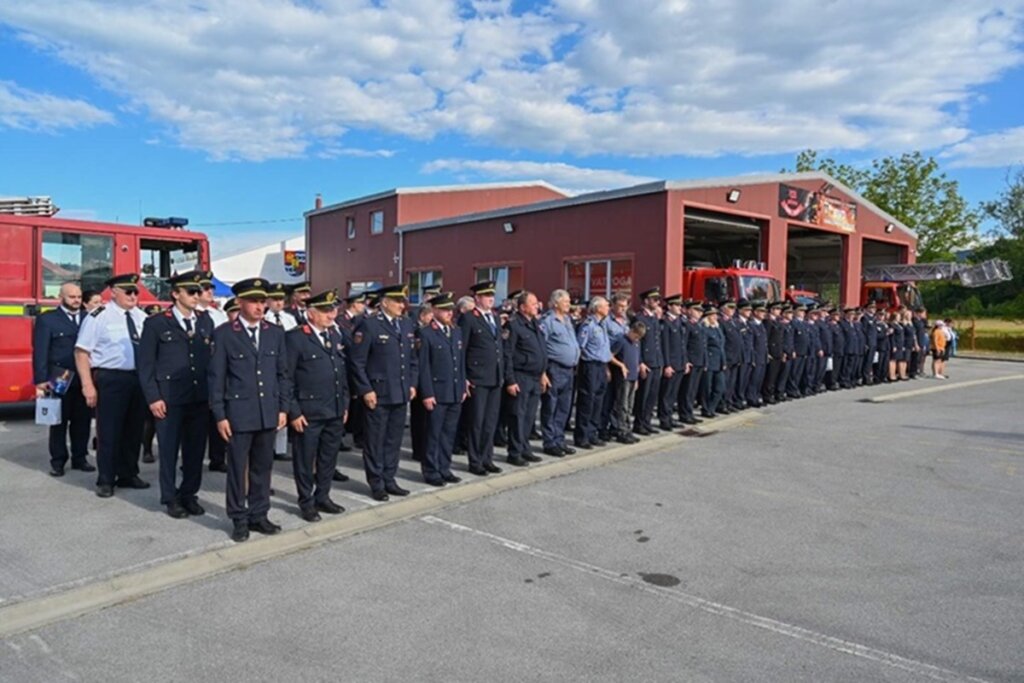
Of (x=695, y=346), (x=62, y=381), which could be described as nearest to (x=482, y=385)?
(x=62, y=381)

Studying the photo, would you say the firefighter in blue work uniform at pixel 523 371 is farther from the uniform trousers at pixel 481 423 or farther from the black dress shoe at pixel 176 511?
the black dress shoe at pixel 176 511

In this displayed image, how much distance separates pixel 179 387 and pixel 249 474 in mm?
1007

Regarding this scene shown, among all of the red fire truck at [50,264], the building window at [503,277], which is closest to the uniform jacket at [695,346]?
the red fire truck at [50,264]

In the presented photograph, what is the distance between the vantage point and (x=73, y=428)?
738cm

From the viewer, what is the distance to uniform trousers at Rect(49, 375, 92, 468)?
7.12 meters

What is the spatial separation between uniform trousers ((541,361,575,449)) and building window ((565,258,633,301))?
8.64 m

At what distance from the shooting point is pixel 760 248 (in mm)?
20250

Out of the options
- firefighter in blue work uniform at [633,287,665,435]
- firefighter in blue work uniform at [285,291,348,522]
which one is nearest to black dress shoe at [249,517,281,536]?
firefighter in blue work uniform at [285,291,348,522]

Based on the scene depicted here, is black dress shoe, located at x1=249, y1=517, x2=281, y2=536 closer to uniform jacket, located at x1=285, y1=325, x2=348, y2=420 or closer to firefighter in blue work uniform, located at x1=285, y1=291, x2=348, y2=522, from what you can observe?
firefighter in blue work uniform, located at x1=285, y1=291, x2=348, y2=522

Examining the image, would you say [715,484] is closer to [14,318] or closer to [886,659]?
[886,659]

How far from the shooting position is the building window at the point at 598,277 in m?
17.2

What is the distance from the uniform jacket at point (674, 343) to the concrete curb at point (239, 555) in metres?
2.76

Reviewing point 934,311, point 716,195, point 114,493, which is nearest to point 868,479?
point 114,493

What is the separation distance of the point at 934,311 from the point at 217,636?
53.7 meters
